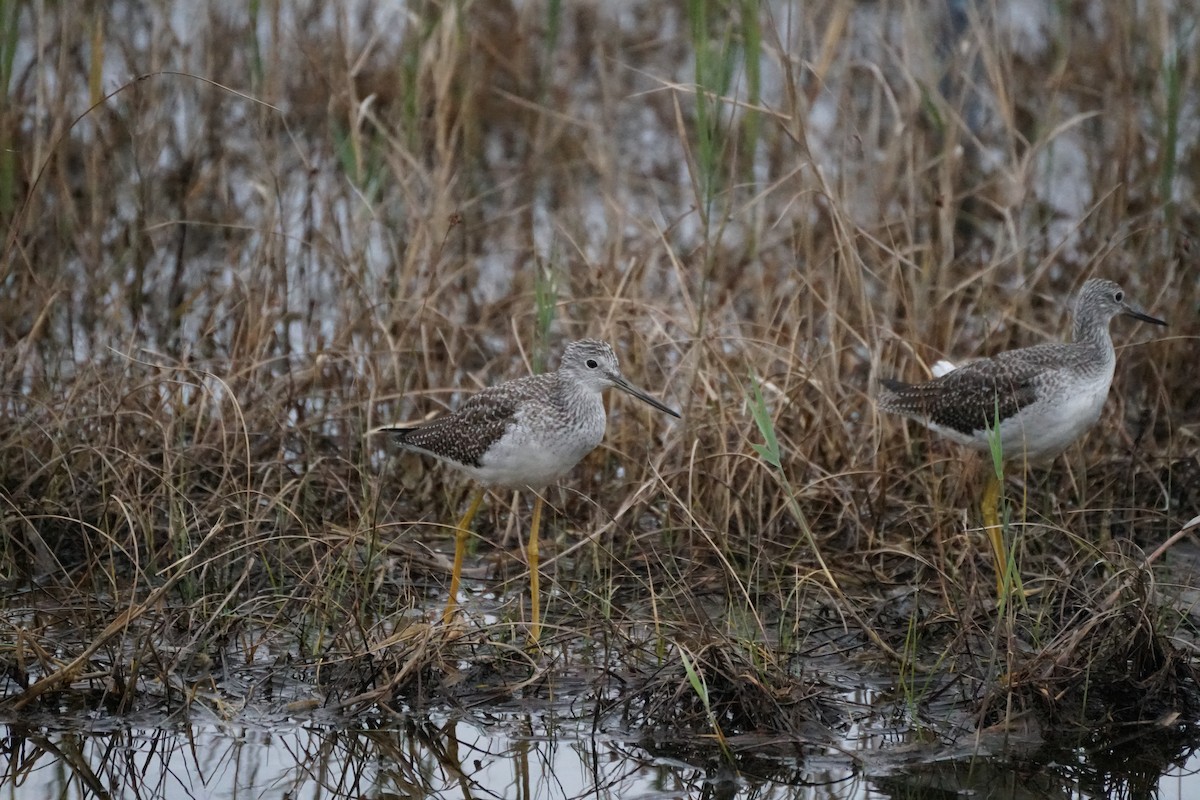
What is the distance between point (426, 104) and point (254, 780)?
175 inches

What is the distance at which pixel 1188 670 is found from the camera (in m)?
5.25

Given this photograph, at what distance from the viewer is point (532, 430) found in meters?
5.90

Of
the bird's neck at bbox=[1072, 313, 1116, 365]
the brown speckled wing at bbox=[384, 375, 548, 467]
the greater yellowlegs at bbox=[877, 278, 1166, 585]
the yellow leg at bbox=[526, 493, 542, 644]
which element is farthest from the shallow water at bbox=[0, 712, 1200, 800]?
the bird's neck at bbox=[1072, 313, 1116, 365]

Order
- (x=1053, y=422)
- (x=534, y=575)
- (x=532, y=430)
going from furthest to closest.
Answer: (x=1053, y=422) → (x=534, y=575) → (x=532, y=430)

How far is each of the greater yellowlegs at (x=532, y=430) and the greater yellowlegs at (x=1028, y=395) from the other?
1.23 metres

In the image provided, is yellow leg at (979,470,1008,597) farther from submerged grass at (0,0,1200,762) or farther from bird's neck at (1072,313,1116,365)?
bird's neck at (1072,313,1116,365)

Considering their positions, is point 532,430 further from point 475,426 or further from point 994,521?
point 994,521

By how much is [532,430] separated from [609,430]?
1396 millimetres

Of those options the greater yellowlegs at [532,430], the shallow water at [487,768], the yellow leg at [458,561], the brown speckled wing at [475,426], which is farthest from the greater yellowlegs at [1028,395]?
the yellow leg at [458,561]

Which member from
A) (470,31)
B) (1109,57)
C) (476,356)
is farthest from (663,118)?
(476,356)

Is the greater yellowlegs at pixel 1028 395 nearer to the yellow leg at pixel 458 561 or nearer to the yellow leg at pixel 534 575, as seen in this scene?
the yellow leg at pixel 534 575

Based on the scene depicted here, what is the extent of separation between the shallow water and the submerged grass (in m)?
0.17

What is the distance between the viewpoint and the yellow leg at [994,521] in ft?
20.3

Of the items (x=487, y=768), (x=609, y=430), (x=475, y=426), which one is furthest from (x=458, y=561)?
(x=609, y=430)
